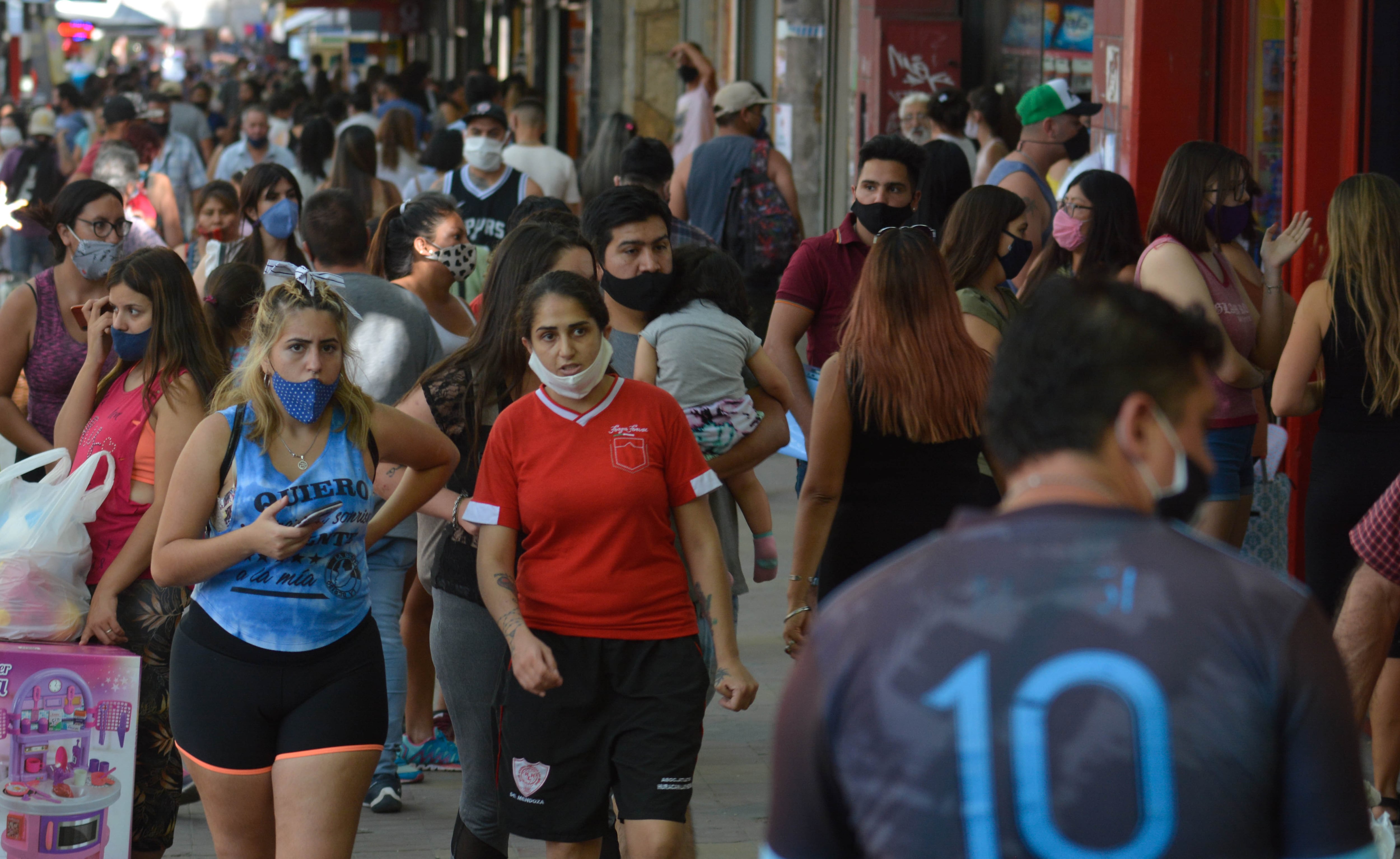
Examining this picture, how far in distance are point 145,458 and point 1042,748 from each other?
10.4 ft

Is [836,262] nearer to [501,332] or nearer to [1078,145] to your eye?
[501,332]

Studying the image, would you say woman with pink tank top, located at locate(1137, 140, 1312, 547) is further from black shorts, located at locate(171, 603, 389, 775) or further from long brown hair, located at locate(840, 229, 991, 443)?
black shorts, located at locate(171, 603, 389, 775)

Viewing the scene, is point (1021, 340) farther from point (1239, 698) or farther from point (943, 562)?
point (1239, 698)

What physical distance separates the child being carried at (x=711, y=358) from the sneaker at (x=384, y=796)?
1603 mm

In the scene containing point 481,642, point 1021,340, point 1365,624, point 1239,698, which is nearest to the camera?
point 1239,698

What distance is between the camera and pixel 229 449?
3527 millimetres

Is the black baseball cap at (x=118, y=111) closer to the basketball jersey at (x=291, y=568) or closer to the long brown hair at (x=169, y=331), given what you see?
the long brown hair at (x=169, y=331)

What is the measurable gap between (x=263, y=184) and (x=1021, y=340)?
18.3 ft

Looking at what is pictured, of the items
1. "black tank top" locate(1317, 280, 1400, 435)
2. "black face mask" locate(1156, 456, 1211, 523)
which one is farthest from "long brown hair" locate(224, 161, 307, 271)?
"black face mask" locate(1156, 456, 1211, 523)

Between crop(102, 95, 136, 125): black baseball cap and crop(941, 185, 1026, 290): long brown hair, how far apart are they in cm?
872

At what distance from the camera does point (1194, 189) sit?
17.1 ft

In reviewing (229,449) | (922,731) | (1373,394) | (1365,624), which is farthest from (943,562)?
(1373,394)

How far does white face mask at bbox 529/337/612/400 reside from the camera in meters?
3.54

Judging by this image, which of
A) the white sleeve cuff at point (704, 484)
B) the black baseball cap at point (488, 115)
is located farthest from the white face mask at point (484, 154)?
the white sleeve cuff at point (704, 484)
